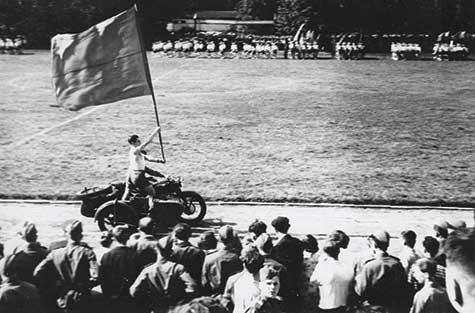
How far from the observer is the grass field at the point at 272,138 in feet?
43.6

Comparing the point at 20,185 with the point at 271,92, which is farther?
the point at 271,92

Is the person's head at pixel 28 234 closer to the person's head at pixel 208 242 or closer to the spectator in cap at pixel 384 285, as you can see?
the person's head at pixel 208 242

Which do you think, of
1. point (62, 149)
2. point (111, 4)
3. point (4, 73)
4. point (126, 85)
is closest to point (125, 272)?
point (126, 85)

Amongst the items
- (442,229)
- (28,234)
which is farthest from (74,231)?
(442,229)

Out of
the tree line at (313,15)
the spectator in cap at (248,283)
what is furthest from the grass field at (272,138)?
the tree line at (313,15)

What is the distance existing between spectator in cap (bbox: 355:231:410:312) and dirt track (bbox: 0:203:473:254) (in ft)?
11.2

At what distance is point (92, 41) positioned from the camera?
10.5 meters

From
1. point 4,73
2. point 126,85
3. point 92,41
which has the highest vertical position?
point 92,41

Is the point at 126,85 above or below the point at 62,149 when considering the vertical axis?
above

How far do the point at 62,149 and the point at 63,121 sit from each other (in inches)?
184

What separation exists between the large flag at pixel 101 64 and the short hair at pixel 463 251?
813cm

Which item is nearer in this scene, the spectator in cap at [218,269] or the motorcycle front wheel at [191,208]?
the spectator in cap at [218,269]

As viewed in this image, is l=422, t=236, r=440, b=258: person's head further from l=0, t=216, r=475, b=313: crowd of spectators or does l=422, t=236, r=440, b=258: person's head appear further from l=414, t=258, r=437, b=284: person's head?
l=414, t=258, r=437, b=284: person's head

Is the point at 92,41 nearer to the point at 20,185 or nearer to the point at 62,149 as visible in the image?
the point at 20,185
